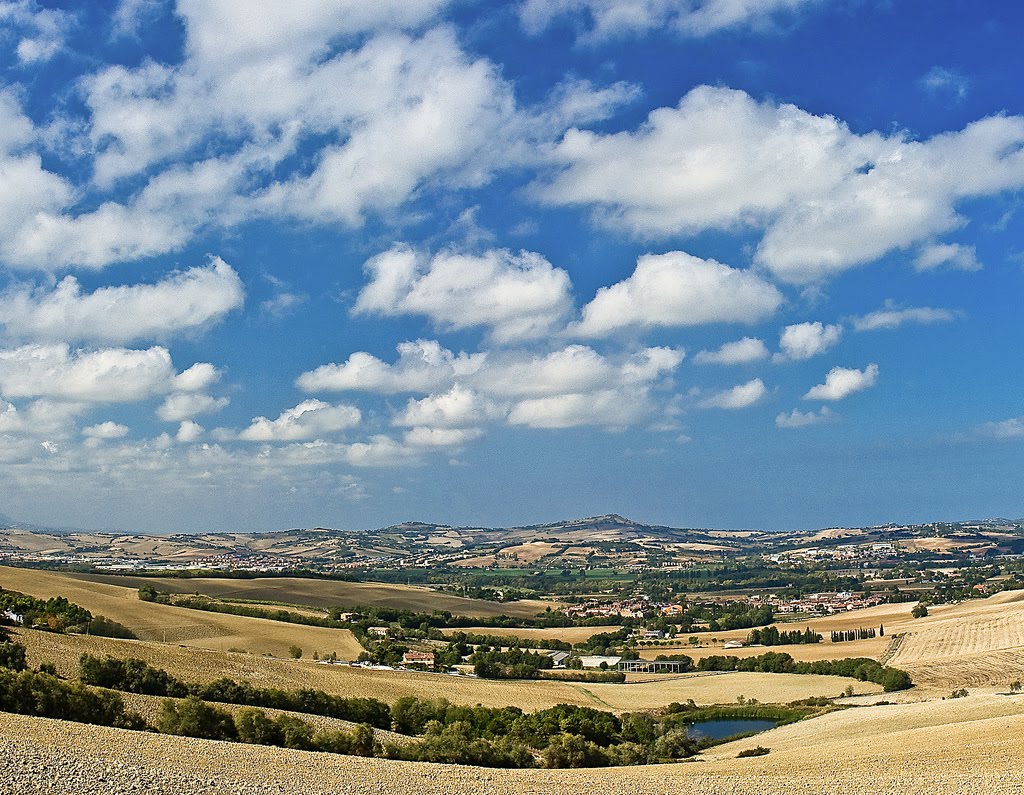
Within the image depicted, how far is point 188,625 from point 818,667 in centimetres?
7025

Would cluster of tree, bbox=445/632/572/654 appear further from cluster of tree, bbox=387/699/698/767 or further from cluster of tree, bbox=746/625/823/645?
cluster of tree, bbox=387/699/698/767

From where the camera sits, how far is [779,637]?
129 metres

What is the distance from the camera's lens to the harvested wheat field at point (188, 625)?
9881cm

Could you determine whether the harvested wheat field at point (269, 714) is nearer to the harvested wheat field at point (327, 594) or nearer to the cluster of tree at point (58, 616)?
the cluster of tree at point (58, 616)

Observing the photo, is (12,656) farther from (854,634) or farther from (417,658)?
(854,634)

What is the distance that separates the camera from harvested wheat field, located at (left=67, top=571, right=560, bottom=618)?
153875 millimetres

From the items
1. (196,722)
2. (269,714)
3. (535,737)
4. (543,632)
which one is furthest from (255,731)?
(543,632)

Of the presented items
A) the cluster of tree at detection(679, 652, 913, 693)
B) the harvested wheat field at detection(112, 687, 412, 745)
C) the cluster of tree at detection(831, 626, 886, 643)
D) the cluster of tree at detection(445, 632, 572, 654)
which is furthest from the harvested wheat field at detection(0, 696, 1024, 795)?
the cluster of tree at detection(831, 626, 886, 643)

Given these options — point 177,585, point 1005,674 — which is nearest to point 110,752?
point 1005,674

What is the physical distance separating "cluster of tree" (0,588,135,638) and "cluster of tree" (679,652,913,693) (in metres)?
63.8

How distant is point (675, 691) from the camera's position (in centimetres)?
8844

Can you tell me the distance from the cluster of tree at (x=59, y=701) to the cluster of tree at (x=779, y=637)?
9883 cm

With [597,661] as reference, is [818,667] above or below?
above

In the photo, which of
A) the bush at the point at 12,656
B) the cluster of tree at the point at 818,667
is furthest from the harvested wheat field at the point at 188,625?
the cluster of tree at the point at 818,667
